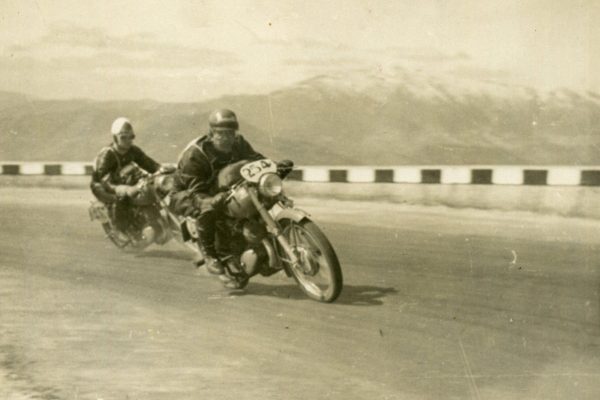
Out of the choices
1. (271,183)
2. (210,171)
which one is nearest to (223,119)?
(210,171)

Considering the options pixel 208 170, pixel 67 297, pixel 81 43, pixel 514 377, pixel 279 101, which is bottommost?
pixel 514 377

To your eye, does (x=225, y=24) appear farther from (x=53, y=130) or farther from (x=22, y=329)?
(x=22, y=329)

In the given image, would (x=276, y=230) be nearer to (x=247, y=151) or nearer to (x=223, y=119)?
(x=247, y=151)

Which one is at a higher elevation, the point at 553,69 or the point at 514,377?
the point at 553,69

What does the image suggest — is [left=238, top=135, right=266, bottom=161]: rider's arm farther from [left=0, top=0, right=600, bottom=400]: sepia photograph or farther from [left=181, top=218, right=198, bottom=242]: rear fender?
[left=181, top=218, right=198, bottom=242]: rear fender

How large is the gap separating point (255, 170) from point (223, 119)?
36 cm

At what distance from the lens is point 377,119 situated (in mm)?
6012

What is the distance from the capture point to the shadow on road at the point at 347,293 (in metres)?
6.00

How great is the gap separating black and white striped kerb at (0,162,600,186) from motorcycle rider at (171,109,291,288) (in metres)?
0.42

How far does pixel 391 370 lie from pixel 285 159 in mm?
1396

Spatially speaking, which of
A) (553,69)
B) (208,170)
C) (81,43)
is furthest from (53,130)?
(553,69)

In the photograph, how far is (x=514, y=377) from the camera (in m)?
5.74

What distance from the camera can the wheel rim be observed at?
5.94 m

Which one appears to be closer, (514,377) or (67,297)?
(514,377)
